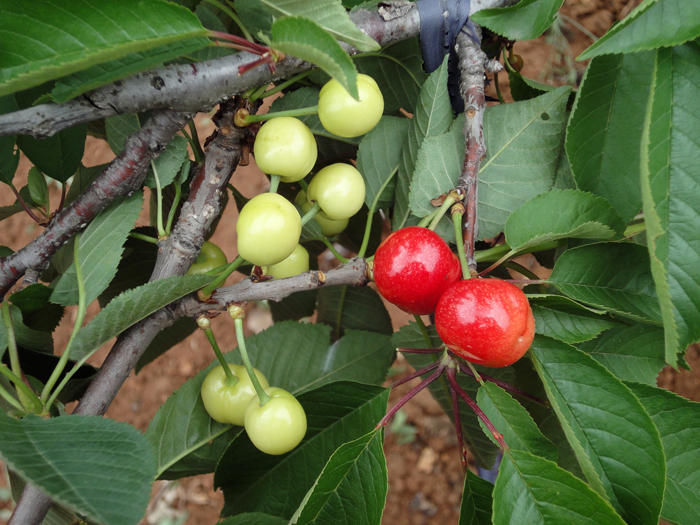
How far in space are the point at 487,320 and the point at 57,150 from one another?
22.3 inches

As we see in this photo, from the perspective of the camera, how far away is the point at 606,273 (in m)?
0.49

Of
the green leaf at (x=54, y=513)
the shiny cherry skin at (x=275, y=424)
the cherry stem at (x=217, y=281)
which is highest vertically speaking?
the cherry stem at (x=217, y=281)

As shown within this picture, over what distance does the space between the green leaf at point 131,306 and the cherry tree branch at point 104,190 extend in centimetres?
12

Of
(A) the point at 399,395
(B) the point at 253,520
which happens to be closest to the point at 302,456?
(B) the point at 253,520

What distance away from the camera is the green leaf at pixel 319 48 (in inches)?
13.4

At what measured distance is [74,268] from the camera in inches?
22.7

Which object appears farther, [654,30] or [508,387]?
[508,387]

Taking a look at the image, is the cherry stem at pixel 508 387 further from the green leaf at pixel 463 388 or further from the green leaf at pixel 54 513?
the green leaf at pixel 54 513

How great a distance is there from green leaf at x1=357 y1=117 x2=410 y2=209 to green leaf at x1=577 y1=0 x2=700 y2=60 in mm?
286

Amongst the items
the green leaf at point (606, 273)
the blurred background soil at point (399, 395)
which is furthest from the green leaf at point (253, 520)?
the blurred background soil at point (399, 395)

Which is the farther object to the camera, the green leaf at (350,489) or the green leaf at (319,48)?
the green leaf at (350,489)

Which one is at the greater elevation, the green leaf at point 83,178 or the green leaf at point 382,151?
the green leaf at point 382,151

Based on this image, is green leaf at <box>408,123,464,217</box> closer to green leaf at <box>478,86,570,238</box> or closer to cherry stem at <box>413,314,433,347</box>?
green leaf at <box>478,86,570,238</box>

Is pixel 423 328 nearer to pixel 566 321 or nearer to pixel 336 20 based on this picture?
pixel 566 321
